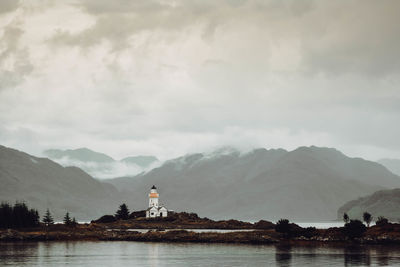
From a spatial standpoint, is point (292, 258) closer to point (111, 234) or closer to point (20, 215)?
point (111, 234)

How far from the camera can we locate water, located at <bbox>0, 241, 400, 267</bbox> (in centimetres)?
10171

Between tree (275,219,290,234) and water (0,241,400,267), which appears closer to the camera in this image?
water (0,241,400,267)

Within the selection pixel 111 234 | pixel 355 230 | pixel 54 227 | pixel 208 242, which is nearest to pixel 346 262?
pixel 355 230

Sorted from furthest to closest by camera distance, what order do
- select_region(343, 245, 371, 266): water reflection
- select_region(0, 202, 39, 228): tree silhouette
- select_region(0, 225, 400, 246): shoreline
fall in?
select_region(0, 202, 39, 228): tree silhouette
select_region(0, 225, 400, 246): shoreline
select_region(343, 245, 371, 266): water reflection

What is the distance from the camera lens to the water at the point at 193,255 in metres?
102

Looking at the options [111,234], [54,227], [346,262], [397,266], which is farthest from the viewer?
[54,227]

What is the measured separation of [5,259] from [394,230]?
275ft

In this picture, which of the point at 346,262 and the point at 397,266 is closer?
the point at 397,266

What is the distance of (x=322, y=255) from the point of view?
11100 centimetres

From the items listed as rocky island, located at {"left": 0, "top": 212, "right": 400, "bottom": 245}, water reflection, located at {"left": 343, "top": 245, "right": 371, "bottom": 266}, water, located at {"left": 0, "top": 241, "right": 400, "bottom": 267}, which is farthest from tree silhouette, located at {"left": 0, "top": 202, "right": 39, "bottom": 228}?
water reflection, located at {"left": 343, "top": 245, "right": 371, "bottom": 266}

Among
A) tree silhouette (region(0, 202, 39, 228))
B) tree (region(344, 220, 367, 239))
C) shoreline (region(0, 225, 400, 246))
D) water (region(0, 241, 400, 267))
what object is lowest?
water (region(0, 241, 400, 267))

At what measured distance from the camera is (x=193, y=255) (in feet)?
377

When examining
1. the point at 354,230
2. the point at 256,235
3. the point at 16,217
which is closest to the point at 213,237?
the point at 256,235

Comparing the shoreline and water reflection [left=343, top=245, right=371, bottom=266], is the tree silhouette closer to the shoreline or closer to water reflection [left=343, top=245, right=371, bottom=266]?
the shoreline
